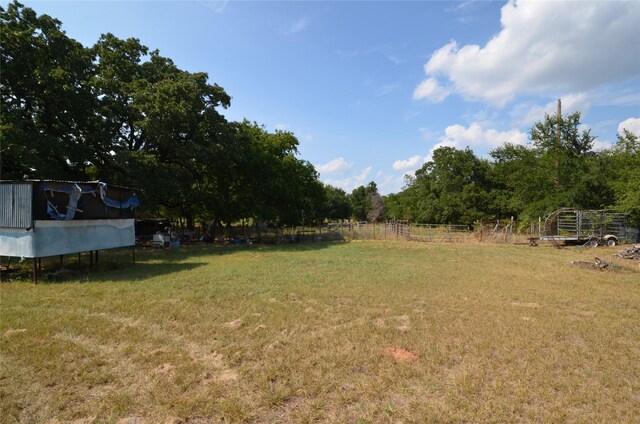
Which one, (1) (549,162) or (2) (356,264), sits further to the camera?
(1) (549,162)

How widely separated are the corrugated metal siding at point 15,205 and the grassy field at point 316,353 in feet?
5.71

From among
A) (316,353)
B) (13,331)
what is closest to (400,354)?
(316,353)

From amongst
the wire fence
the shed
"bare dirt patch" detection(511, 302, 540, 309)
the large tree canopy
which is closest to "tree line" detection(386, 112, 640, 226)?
the wire fence

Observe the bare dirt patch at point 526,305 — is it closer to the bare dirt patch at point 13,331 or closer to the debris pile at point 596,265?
the debris pile at point 596,265

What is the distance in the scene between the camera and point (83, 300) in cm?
751

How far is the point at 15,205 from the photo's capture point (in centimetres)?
971

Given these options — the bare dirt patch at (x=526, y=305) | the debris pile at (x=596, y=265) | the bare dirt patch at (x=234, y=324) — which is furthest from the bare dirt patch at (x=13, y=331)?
the debris pile at (x=596, y=265)

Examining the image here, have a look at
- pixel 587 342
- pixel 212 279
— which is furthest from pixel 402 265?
pixel 587 342

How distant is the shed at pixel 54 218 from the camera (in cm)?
964

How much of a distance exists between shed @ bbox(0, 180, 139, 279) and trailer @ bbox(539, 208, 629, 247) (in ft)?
79.9

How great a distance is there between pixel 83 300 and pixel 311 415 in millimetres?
6593

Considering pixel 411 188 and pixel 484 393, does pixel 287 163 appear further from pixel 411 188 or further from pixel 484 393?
pixel 411 188

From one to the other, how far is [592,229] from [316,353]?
82.6 feet

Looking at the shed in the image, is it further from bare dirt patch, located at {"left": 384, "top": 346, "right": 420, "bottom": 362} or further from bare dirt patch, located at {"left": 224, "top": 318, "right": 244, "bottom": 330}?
bare dirt patch, located at {"left": 384, "top": 346, "right": 420, "bottom": 362}
